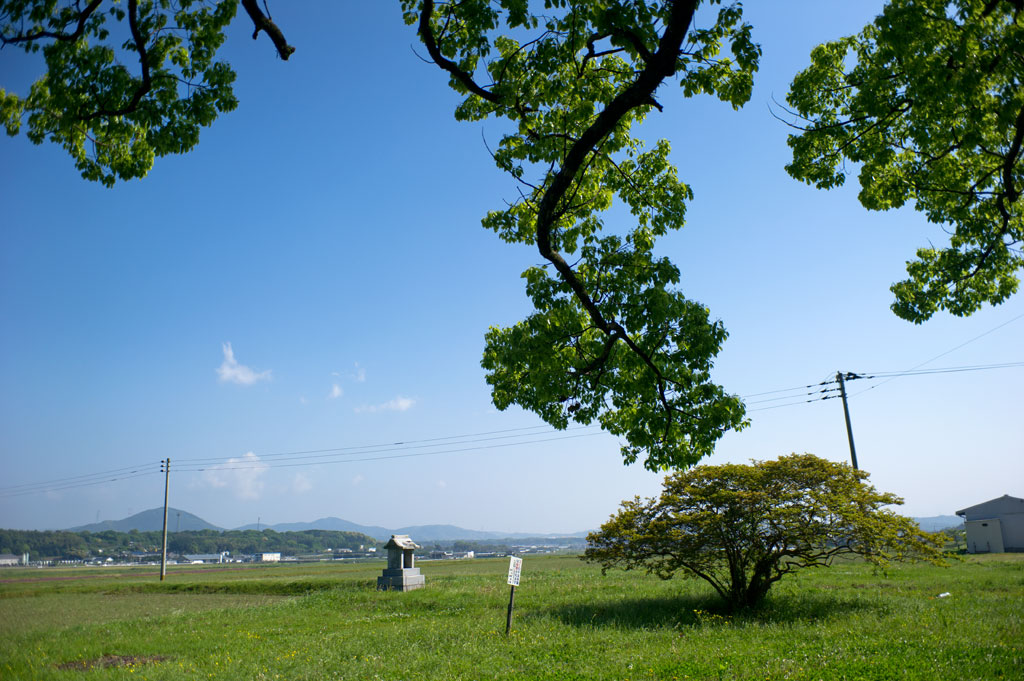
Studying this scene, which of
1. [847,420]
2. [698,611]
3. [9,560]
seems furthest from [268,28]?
[9,560]

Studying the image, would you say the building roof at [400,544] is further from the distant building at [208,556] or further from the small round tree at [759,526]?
the distant building at [208,556]

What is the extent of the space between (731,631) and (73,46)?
15.6 meters

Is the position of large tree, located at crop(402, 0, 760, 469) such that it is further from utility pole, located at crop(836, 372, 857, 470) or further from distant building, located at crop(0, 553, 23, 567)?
distant building, located at crop(0, 553, 23, 567)

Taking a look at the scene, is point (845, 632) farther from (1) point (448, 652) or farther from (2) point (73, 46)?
(2) point (73, 46)

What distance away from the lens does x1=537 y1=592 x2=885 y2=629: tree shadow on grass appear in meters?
14.4

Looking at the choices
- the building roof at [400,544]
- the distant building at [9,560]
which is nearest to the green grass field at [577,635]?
the building roof at [400,544]

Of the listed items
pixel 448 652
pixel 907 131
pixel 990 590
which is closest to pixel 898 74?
pixel 907 131

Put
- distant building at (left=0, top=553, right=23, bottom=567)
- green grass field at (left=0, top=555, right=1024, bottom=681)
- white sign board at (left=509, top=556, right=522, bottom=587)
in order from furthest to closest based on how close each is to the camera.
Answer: distant building at (left=0, top=553, right=23, bottom=567)
white sign board at (left=509, top=556, right=522, bottom=587)
green grass field at (left=0, top=555, right=1024, bottom=681)

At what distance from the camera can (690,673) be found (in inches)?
378

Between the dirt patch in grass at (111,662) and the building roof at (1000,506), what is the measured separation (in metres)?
48.2

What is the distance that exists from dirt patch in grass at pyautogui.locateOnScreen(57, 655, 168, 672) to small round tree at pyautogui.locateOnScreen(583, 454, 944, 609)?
11.1m

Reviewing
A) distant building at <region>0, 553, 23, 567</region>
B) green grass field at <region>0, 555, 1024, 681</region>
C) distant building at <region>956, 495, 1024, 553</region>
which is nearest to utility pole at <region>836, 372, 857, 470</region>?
green grass field at <region>0, 555, 1024, 681</region>

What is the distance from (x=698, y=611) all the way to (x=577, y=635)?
3.82 metres

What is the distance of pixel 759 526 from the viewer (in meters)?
15.4
